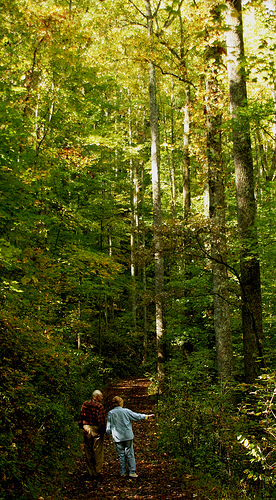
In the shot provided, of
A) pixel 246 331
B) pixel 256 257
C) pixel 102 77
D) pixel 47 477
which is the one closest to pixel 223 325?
pixel 246 331

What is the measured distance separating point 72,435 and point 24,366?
3.66 m

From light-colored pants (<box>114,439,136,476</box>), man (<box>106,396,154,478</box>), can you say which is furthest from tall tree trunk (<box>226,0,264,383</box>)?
light-colored pants (<box>114,439,136,476</box>)

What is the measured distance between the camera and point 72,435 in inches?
325

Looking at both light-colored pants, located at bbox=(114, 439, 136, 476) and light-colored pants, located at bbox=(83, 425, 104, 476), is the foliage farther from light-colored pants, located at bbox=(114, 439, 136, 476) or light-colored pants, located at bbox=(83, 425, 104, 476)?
light-colored pants, located at bbox=(114, 439, 136, 476)

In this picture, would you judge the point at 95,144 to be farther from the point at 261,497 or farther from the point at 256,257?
the point at 261,497

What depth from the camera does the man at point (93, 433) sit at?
6.47 m

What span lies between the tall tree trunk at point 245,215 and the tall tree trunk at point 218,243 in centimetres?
76

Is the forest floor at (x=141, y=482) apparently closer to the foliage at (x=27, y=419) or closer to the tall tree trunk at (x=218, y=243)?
the foliage at (x=27, y=419)

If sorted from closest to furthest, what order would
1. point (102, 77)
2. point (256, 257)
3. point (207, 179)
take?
point (256, 257) < point (207, 179) < point (102, 77)

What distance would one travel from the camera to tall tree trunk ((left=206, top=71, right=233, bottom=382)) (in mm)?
7449

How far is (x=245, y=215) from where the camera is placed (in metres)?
6.64

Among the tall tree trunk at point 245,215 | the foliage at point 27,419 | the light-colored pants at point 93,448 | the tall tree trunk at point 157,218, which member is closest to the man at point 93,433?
the light-colored pants at point 93,448

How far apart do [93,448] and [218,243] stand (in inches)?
172

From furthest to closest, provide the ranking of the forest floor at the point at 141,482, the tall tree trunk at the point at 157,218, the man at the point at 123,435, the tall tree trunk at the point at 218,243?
the tall tree trunk at the point at 157,218, the tall tree trunk at the point at 218,243, the man at the point at 123,435, the forest floor at the point at 141,482
